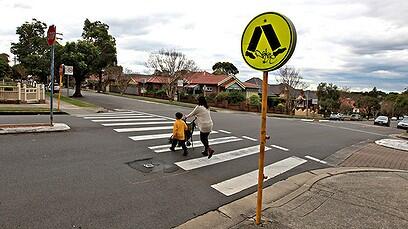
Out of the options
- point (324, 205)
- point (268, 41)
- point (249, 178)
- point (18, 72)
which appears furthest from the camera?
point (18, 72)

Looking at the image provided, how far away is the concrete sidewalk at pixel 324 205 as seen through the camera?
3936 mm

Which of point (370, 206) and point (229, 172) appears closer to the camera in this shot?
point (370, 206)

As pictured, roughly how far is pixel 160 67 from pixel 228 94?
40.9ft

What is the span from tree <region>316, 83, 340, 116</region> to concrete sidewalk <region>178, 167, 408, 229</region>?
60.1 meters

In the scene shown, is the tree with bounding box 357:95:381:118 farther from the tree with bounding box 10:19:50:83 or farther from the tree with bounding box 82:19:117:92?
the tree with bounding box 10:19:50:83

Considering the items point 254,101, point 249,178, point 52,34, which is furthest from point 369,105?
point 52,34

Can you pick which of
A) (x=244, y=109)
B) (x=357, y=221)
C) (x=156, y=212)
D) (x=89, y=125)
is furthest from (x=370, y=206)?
(x=244, y=109)

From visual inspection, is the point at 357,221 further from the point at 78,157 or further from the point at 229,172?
the point at 78,157

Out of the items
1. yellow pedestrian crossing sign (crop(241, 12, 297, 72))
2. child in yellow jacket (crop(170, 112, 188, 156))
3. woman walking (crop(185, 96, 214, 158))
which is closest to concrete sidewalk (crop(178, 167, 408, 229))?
yellow pedestrian crossing sign (crop(241, 12, 297, 72))

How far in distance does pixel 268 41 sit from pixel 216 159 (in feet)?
14.4

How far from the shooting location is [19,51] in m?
50.7

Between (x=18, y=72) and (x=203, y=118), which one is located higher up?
(x=18, y=72)

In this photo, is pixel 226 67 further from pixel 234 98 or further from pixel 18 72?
pixel 18 72

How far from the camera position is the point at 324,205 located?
15.1 ft
